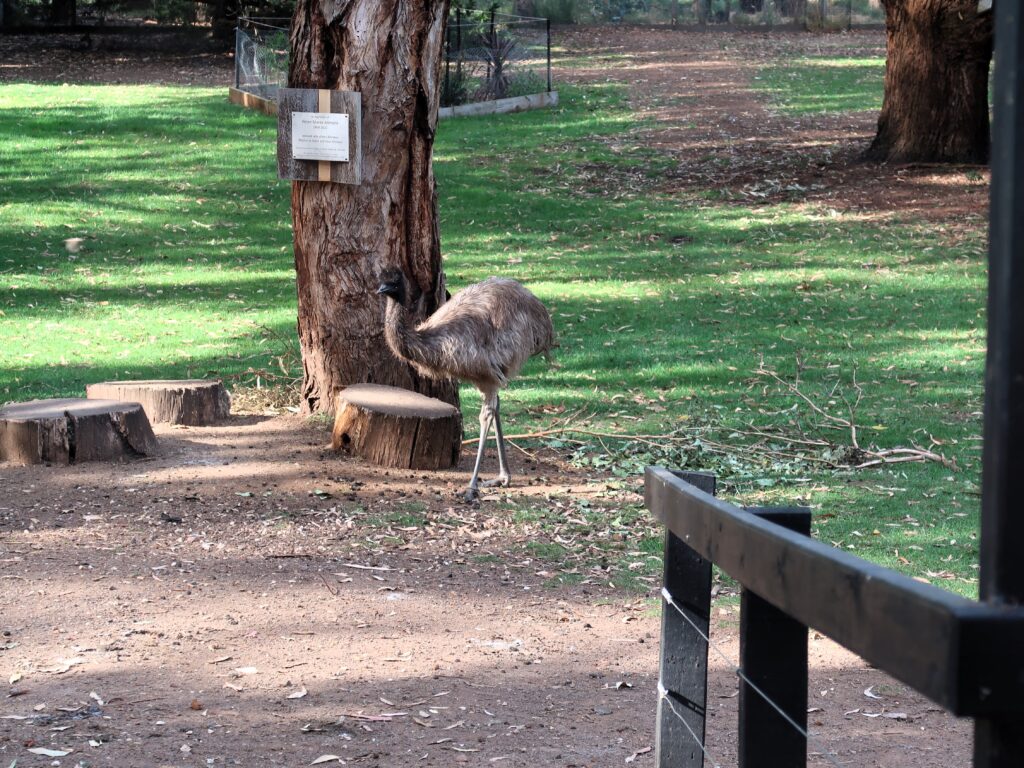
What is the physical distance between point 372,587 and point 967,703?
540 centimetres

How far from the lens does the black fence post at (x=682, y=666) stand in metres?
3.46

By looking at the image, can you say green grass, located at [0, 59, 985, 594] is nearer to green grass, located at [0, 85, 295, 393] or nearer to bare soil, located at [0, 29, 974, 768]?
green grass, located at [0, 85, 295, 393]

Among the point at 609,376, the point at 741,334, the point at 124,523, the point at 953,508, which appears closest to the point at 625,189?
the point at 741,334

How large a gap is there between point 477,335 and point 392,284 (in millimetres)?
702

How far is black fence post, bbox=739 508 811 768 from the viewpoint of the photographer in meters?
2.74

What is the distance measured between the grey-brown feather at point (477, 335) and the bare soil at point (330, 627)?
821 millimetres

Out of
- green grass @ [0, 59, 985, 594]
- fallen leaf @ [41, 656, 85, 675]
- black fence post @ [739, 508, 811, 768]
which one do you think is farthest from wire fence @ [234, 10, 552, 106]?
black fence post @ [739, 508, 811, 768]

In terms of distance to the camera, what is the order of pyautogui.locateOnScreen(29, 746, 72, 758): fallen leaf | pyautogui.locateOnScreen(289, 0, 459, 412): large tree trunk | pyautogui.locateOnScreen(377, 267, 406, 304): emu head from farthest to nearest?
pyautogui.locateOnScreen(289, 0, 459, 412): large tree trunk, pyautogui.locateOnScreen(377, 267, 406, 304): emu head, pyautogui.locateOnScreen(29, 746, 72, 758): fallen leaf

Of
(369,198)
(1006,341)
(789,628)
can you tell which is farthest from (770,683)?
(369,198)

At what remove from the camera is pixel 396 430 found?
8.70 metres

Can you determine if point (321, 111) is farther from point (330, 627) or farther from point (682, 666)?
point (682, 666)

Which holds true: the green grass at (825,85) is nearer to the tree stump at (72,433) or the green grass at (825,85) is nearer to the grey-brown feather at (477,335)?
the grey-brown feather at (477,335)

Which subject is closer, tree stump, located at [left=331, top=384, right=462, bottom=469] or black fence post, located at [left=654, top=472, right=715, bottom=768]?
black fence post, located at [left=654, top=472, right=715, bottom=768]

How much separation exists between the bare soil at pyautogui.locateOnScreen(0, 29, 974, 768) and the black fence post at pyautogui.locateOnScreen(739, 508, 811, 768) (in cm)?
183
